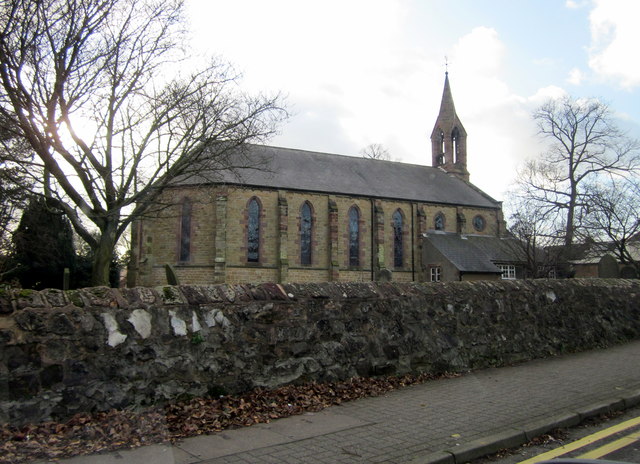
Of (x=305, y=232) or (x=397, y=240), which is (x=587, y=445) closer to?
(x=305, y=232)

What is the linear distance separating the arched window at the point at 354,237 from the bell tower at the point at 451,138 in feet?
47.6

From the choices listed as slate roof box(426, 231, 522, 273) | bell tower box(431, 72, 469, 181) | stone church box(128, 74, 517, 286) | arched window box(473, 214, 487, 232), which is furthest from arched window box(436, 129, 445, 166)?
slate roof box(426, 231, 522, 273)

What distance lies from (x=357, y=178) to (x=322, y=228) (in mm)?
5891

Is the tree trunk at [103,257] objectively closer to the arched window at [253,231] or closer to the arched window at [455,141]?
the arched window at [253,231]

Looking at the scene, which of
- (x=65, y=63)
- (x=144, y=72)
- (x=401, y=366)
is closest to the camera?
(x=401, y=366)

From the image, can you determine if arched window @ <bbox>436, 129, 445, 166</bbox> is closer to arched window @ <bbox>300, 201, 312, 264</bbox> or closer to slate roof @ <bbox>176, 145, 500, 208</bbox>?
slate roof @ <bbox>176, 145, 500, 208</bbox>

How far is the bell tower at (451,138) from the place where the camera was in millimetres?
45469

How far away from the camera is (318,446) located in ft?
16.5

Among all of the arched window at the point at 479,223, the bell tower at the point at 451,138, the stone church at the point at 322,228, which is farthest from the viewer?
the bell tower at the point at 451,138

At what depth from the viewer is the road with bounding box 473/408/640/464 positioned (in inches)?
194

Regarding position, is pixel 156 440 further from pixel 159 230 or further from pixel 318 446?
pixel 159 230

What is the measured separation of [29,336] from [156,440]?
1.69 m

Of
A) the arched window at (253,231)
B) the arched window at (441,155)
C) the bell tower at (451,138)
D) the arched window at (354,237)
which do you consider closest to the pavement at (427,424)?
the arched window at (253,231)

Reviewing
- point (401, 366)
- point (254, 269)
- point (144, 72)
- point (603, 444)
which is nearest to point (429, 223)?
point (254, 269)
